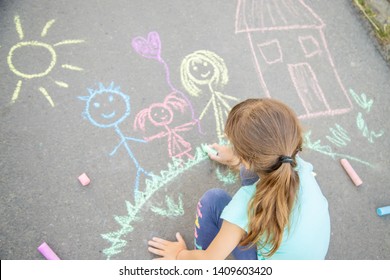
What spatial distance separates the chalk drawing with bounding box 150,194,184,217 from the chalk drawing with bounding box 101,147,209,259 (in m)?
0.08

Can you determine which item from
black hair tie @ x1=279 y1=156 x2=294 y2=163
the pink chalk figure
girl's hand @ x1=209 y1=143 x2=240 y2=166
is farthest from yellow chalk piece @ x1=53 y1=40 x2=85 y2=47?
black hair tie @ x1=279 y1=156 x2=294 y2=163

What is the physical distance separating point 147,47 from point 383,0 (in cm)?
240

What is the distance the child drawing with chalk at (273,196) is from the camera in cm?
141

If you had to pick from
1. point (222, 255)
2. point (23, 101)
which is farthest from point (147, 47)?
point (222, 255)

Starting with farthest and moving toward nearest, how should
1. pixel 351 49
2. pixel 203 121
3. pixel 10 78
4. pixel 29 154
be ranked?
pixel 351 49 < pixel 203 121 < pixel 10 78 < pixel 29 154

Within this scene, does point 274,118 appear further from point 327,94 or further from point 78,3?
point 78,3

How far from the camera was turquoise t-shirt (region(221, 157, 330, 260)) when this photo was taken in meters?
1.47

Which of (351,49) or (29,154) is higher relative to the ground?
(29,154)

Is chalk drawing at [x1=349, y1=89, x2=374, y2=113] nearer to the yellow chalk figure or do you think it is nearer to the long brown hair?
the yellow chalk figure

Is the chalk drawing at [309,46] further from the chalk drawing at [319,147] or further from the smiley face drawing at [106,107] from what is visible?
the smiley face drawing at [106,107]

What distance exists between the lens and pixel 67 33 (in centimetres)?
244

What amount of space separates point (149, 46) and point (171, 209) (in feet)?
3.99

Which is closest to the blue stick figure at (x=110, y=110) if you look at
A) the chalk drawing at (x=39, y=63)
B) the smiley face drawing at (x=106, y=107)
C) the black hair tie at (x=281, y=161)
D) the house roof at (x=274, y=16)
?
the smiley face drawing at (x=106, y=107)

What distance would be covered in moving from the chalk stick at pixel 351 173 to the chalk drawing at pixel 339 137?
0.15 meters
